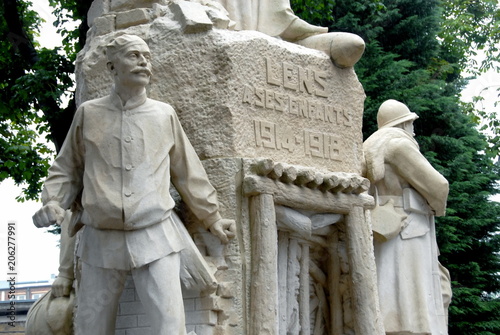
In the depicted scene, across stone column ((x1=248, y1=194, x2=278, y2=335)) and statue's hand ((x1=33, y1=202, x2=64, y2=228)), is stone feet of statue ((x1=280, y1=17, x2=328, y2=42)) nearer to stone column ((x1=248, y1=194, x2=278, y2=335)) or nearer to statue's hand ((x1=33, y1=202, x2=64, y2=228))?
stone column ((x1=248, y1=194, x2=278, y2=335))

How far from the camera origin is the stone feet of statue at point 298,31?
7.86m

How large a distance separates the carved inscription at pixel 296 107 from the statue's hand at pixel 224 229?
2.24 feet

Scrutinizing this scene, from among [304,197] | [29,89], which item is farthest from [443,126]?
[304,197]

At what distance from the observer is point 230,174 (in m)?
6.71

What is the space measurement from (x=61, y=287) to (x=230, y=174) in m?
1.70

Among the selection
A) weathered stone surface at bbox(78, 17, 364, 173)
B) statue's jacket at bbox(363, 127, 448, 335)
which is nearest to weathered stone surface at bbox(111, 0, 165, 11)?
weathered stone surface at bbox(78, 17, 364, 173)

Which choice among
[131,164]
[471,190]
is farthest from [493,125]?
[131,164]

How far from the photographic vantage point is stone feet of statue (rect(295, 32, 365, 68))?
7.61 m

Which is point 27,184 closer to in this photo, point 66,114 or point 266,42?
point 66,114

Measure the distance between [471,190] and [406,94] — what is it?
1568mm

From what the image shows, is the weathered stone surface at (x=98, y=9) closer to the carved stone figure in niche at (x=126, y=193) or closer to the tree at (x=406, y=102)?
the carved stone figure in niche at (x=126, y=193)

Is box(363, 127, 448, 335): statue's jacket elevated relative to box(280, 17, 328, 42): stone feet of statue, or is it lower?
lower

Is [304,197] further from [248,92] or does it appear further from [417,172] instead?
[417,172]

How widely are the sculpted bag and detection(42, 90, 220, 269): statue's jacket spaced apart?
2.18 m
